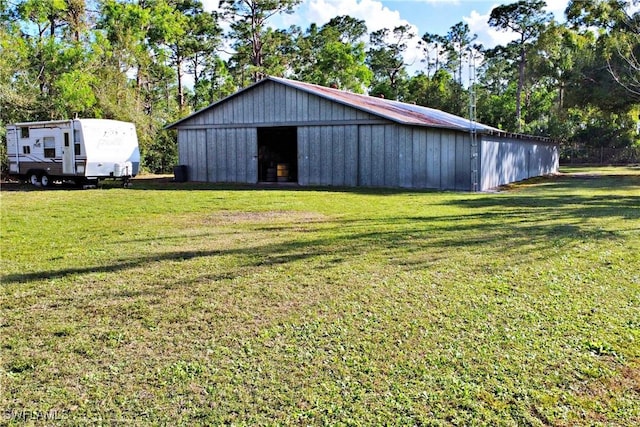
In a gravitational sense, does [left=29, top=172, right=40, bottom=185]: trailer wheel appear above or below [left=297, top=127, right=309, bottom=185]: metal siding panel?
below

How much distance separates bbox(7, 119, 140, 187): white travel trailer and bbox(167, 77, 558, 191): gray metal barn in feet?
11.8

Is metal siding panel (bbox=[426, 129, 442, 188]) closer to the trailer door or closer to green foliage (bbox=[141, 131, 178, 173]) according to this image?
the trailer door

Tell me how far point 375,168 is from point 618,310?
14.0 metres

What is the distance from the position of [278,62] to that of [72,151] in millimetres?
26722

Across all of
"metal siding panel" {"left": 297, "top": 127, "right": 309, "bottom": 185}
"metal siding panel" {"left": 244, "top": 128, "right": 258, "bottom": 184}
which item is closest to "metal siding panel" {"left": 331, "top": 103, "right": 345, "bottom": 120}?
"metal siding panel" {"left": 297, "top": 127, "right": 309, "bottom": 185}

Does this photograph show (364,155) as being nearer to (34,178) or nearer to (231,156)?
(231,156)

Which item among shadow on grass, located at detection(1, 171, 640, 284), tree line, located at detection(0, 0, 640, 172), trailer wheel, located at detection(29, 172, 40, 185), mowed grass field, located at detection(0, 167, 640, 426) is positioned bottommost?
mowed grass field, located at detection(0, 167, 640, 426)

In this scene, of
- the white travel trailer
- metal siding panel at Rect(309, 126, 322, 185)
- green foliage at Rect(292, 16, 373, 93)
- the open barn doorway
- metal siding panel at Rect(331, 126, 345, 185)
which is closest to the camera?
the white travel trailer

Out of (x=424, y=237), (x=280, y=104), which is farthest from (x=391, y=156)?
(x=424, y=237)

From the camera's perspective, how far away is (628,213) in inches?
395

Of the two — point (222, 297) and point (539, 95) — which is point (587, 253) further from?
point (539, 95)

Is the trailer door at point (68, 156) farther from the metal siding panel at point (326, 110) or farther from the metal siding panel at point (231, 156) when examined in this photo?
the metal siding panel at point (326, 110)

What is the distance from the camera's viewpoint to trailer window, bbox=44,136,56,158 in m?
17.2

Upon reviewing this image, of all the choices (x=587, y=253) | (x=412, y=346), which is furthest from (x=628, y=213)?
(x=412, y=346)
